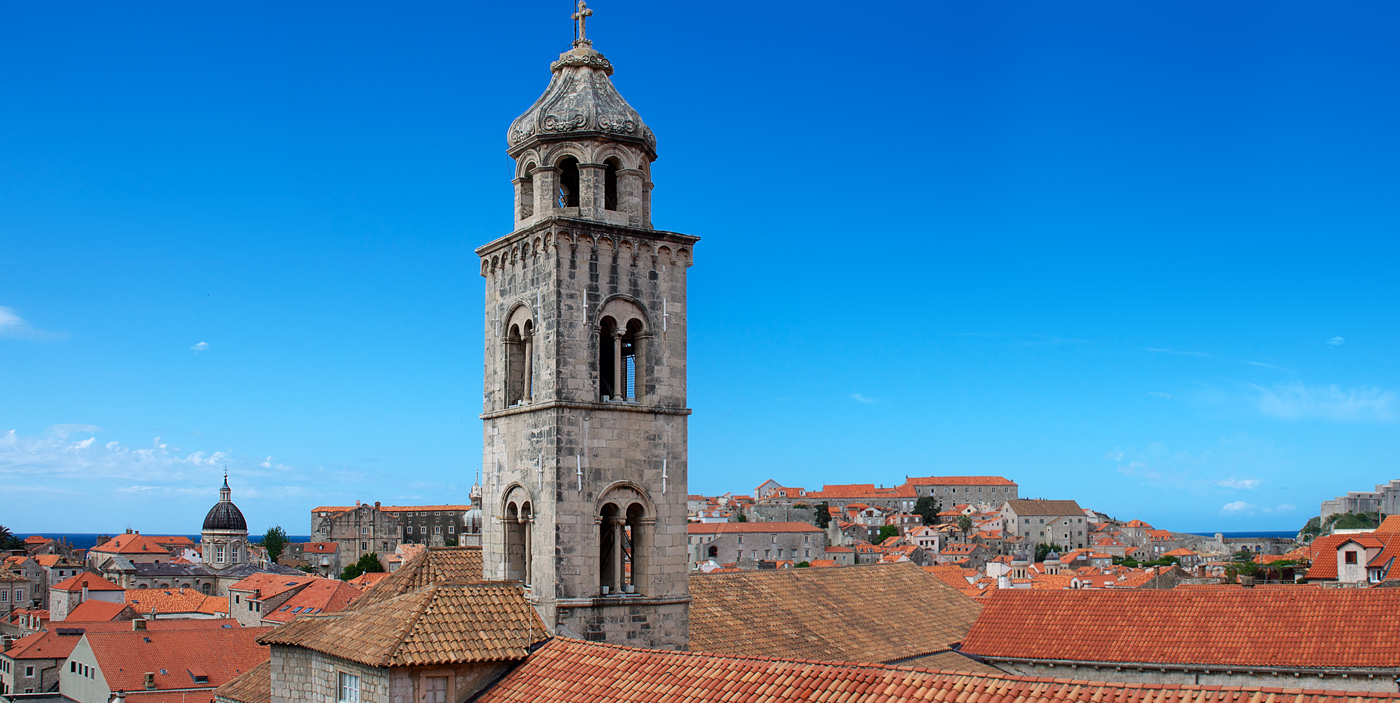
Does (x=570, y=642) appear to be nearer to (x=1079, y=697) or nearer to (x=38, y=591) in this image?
(x=1079, y=697)

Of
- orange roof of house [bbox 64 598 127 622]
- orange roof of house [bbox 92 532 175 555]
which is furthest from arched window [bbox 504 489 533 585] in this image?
orange roof of house [bbox 92 532 175 555]

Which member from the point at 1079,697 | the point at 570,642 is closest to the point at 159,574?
the point at 570,642

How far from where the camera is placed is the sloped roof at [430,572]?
1783 centimetres

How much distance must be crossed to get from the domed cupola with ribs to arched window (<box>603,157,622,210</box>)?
97274 millimetres

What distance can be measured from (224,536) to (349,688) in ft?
334

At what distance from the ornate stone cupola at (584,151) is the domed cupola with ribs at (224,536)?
96877mm

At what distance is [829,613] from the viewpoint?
24.0m

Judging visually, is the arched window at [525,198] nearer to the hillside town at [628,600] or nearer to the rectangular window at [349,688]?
the hillside town at [628,600]

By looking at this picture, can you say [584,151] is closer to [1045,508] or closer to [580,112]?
[580,112]

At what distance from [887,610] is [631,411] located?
11282mm

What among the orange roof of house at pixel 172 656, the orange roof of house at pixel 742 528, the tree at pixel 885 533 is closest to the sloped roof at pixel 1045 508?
the tree at pixel 885 533

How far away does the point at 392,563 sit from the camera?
110125 millimetres

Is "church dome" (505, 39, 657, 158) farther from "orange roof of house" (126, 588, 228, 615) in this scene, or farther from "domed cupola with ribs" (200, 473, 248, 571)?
"domed cupola with ribs" (200, 473, 248, 571)

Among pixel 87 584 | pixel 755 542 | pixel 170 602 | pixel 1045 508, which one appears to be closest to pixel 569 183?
pixel 170 602
